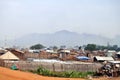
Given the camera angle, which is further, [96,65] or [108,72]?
[96,65]

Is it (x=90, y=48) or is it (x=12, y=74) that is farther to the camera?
(x=90, y=48)

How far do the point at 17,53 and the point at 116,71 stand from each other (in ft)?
82.4

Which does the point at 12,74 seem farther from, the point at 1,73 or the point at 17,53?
the point at 17,53

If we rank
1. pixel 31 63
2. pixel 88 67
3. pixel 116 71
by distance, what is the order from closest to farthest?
pixel 116 71, pixel 31 63, pixel 88 67

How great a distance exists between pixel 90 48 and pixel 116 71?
A: 9410 centimetres

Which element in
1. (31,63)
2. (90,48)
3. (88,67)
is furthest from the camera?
(90,48)

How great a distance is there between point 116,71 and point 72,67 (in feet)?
18.2

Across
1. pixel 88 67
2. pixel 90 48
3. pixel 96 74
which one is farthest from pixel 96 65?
pixel 90 48

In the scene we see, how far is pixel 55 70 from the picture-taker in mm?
33406

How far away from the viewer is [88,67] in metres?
35.2

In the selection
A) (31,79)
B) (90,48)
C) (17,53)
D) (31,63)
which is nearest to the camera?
(31,79)

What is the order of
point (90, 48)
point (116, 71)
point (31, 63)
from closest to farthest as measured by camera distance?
point (116, 71), point (31, 63), point (90, 48)

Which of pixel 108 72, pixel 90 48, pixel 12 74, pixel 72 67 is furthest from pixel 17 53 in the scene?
pixel 90 48

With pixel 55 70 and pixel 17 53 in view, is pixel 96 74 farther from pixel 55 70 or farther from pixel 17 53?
pixel 17 53
